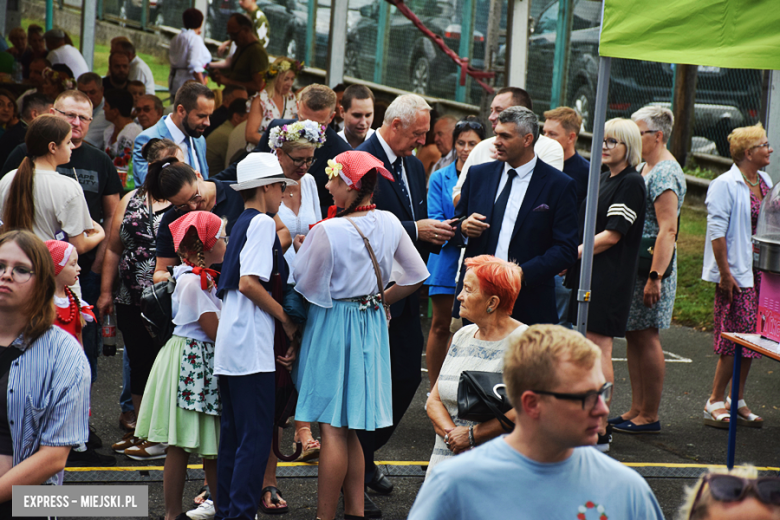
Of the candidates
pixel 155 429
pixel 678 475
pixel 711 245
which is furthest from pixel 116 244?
pixel 711 245

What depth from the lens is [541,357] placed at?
2.04m

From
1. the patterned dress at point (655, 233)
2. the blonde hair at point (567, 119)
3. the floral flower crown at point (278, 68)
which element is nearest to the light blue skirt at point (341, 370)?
the patterned dress at point (655, 233)

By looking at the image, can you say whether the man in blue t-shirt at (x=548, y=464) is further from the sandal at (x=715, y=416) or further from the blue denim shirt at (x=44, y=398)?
the sandal at (x=715, y=416)

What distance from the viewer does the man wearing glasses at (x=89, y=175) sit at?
5480mm

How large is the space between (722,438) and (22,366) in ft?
15.8

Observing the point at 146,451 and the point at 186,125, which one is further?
the point at 186,125

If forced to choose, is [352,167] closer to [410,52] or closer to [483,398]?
[483,398]

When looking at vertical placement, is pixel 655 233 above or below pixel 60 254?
above

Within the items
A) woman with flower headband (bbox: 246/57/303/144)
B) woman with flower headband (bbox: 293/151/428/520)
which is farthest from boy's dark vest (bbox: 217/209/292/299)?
woman with flower headband (bbox: 246/57/303/144)

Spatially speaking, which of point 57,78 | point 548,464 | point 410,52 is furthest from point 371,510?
point 410,52

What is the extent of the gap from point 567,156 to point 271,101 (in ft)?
10.5

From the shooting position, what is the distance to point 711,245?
6.31 meters

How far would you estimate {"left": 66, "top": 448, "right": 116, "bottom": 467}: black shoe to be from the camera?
4.89m

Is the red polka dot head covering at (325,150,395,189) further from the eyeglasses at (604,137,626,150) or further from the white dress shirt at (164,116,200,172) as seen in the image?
the white dress shirt at (164,116,200,172)
